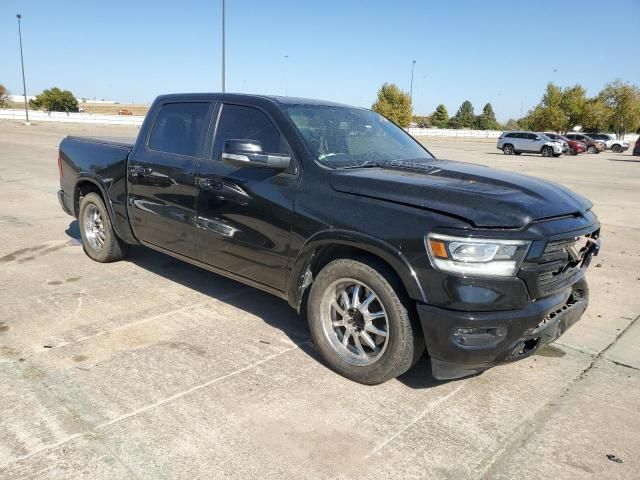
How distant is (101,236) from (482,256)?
177 inches

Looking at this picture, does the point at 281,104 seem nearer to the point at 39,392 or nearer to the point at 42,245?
the point at 39,392

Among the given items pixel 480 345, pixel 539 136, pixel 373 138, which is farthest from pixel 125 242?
pixel 539 136

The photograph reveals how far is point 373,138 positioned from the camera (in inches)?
171

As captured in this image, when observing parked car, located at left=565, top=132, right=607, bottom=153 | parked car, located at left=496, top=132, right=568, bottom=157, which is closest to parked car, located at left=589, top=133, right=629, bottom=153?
parked car, located at left=565, top=132, right=607, bottom=153

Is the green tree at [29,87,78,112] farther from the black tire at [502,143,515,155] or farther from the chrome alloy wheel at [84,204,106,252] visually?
the chrome alloy wheel at [84,204,106,252]

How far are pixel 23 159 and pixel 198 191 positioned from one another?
49.8ft

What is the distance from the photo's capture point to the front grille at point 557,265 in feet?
9.64

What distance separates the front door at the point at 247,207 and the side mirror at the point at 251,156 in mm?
93

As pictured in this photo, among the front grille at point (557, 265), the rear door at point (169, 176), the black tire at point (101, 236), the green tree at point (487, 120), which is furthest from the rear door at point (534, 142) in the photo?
the green tree at point (487, 120)

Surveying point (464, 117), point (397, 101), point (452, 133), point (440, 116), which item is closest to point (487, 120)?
point (464, 117)

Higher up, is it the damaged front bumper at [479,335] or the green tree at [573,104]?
the green tree at [573,104]

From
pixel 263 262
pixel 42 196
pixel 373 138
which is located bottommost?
pixel 42 196

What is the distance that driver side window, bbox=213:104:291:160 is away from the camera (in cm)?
389

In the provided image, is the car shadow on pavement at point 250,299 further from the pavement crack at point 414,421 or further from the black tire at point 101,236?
the black tire at point 101,236
